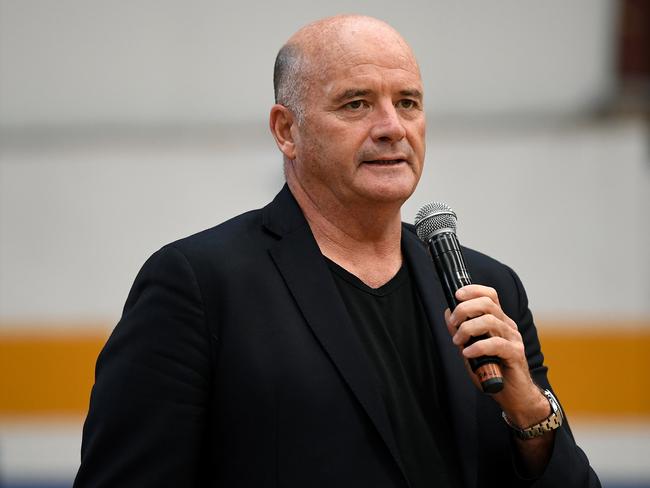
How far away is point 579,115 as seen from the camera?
16.3 ft

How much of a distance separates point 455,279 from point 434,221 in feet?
0.42

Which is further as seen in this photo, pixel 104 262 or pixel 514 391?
pixel 104 262

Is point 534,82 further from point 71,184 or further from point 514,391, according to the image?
point 514,391

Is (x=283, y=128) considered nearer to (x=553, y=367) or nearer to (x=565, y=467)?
(x=565, y=467)

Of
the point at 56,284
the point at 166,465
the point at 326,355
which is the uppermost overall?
the point at 56,284

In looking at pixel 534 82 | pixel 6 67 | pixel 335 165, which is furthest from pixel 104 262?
pixel 335 165

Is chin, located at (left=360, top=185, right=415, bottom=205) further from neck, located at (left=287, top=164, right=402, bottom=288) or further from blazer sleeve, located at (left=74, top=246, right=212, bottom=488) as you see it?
blazer sleeve, located at (left=74, top=246, right=212, bottom=488)

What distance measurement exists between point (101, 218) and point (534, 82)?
7.51 feet

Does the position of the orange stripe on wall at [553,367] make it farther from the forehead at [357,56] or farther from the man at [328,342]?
the forehead at [357,56]

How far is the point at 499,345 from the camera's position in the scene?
4.56 ft

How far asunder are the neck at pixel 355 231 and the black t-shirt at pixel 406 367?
26mm

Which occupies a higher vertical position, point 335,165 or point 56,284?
point 56,284

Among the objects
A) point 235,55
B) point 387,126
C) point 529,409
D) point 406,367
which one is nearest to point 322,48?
point 387,126

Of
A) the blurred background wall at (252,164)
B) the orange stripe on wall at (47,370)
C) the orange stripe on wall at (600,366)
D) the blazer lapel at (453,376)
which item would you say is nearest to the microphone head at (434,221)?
the blazer lapel at (453,376)
